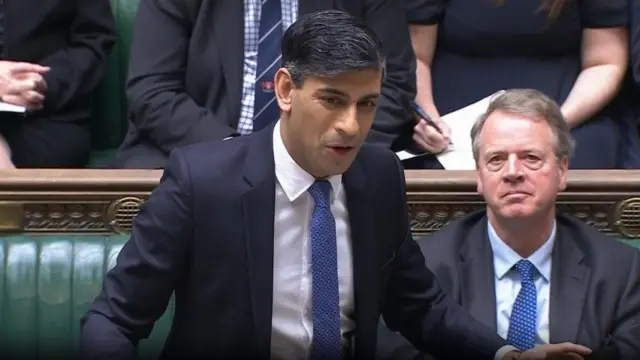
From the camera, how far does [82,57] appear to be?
2229 millimetres

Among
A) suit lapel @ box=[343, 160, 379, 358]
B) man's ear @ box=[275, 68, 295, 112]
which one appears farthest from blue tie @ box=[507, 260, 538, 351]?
man's ear @ box=[275, 68, 295, 112]

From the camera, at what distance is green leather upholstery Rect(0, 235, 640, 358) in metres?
1.80

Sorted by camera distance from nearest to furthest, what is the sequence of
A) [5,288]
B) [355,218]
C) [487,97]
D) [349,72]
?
[349,72] < [355,218] < [5,288] < [487,97]

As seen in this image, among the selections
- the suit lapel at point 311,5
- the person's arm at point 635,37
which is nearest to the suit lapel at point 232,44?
the suit lapel at point 311,5

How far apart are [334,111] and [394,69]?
82 cm

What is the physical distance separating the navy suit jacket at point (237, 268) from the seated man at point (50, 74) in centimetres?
79

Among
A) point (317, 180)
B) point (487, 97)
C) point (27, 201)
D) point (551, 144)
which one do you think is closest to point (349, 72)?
point (317, 180)

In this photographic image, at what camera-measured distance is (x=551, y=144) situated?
1688 mm

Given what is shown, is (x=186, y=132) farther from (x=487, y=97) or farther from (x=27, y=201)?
(x=487, y=97)

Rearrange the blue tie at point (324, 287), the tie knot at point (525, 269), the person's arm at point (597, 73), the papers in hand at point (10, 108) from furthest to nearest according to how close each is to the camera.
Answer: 1. the person's arm at point (597, 73)
2. the papers in hand at point (10, 108)
3. the tie knot at point (525, 269)
4. the blue tie at point (324, 287)

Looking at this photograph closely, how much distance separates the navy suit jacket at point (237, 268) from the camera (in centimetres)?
129

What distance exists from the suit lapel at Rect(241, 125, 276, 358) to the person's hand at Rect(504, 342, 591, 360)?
303 millimetres

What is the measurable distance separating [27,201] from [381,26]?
693mm

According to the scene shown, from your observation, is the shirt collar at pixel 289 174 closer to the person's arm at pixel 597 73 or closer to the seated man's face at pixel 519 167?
the seated man's face at pixel 519 167
